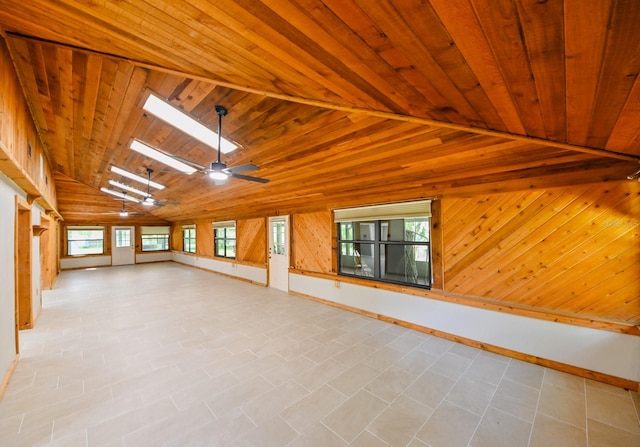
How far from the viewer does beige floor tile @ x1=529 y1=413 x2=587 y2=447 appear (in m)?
1.93

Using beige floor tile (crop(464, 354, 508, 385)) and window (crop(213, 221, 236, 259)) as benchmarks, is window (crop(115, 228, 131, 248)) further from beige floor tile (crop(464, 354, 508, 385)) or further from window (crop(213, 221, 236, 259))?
beige floor tile (crop(464, 354, 508, 385))

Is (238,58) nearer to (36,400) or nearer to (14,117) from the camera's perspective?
(14,117)

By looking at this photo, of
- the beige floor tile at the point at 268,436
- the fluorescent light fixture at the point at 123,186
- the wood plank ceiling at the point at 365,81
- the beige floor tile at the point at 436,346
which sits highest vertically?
the fluorescent light fixture at the point at 123,186

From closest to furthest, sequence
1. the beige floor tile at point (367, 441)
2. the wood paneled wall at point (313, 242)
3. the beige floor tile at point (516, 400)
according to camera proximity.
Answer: the beige floor tile at point (367, 441) < the beige floor tile at point (516, 400) < the wood paneled wall at point (313, 242)

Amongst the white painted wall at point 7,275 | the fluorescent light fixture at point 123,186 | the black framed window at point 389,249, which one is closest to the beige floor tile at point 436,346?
the black framed window at point 389,249

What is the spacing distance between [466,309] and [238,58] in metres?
4.04

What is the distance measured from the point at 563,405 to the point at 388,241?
113 inches

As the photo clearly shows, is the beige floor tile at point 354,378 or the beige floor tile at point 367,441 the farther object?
the beige floor tile at point 354,378

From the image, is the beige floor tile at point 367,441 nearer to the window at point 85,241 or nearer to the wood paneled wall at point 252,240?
the wood paneled wall at point 252,240

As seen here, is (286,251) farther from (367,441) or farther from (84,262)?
(84,262)

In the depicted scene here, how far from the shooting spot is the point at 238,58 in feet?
5.31

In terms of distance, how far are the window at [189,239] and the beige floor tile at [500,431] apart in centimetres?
1172

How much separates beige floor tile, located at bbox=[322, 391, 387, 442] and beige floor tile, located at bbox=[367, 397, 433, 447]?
0.23 ft

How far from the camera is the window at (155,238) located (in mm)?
12738
